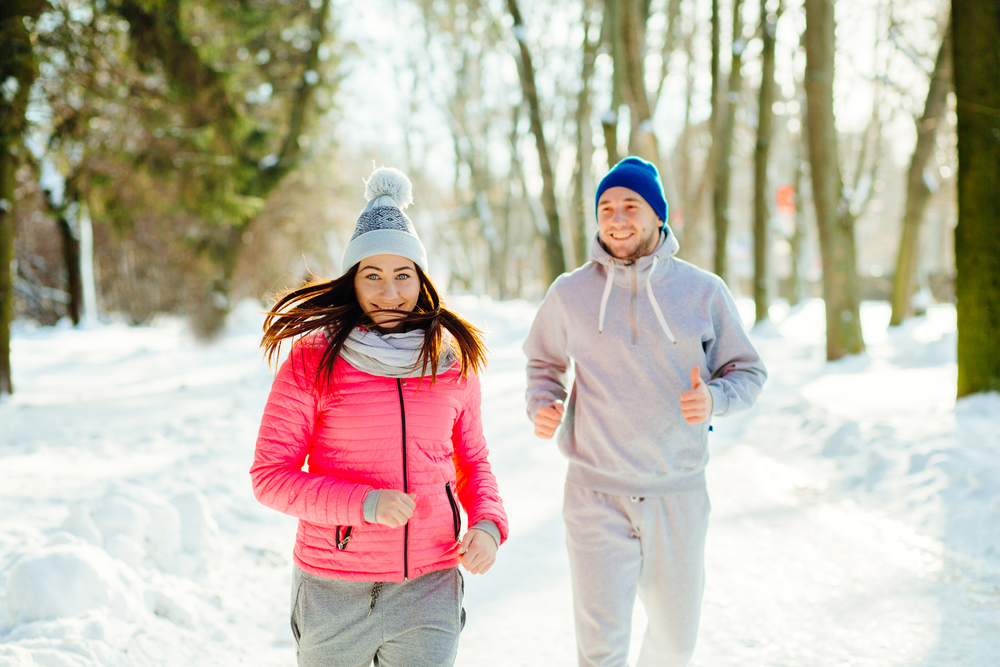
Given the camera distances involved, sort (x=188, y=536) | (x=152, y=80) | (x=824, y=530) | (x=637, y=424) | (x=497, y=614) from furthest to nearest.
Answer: (x=152, y=80) → (x=824, y=530) → (x=188, y=536) → (x=497, y=614) → (x=637, y=424)

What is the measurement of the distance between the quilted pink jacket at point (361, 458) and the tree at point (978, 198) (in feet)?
21.2

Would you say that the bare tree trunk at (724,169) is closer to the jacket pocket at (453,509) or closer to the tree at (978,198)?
the tree at (978,198)

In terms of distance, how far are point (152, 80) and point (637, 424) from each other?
14574mm

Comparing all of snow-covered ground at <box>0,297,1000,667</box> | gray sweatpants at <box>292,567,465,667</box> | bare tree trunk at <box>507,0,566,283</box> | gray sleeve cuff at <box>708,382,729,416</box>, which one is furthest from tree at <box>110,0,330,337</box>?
gray sweatpants at <box>292,567,465,667</box>

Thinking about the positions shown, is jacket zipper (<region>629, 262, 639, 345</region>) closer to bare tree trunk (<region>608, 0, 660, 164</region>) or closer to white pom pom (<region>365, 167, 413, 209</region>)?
white pom pom (<region>365, 167, 413, 209</region>)

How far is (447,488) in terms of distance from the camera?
2162 mm

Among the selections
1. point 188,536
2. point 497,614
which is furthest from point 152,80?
point 497,614

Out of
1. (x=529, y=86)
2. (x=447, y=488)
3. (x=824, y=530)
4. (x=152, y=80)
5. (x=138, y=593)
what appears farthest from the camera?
(x=152, y=80)

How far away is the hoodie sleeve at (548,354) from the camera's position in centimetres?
289

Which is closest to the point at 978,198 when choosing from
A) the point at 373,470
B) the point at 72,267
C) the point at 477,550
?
the point at 477,550

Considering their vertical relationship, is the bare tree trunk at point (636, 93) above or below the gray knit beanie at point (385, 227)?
above

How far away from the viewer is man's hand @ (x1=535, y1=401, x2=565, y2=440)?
268 centimetres

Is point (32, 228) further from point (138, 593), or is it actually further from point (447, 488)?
point (447, 488)

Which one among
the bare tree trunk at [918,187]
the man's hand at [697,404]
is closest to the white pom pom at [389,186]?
the man's hand at [697,404]
